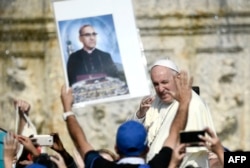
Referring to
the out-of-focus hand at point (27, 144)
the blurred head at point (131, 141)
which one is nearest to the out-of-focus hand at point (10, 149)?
the out-of-focus hand at point (27, 144)

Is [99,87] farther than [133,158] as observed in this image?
Yes

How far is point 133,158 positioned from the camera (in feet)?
27.8

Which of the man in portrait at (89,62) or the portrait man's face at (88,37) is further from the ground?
the portrait man's face at (88,37)

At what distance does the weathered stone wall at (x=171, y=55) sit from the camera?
13672mm

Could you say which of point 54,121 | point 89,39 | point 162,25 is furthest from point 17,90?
point 89,39

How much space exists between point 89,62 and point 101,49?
5.1 inches

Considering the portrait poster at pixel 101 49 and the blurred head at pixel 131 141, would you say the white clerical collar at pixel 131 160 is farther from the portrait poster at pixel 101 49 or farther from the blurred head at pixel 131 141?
the portrait poster at pixel 101 49

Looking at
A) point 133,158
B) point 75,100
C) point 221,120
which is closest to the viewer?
point 133,158

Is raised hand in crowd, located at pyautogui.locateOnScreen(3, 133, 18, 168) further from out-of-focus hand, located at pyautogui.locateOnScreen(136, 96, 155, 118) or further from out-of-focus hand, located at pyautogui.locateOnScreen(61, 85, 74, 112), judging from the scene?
out-of-focus hand, located at pyautogui.locateOnScreen(136, 96, 155, 118)

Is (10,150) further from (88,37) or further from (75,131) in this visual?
(88,37)

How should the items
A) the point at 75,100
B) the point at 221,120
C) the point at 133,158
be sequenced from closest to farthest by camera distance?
1. the point at 133,158
2. the point at 75,100
3. the point at 221,120

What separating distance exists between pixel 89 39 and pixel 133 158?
2.22 metres

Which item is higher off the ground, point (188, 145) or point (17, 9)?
point (17, 9)

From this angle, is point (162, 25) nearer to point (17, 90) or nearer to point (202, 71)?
point (202, 71)
